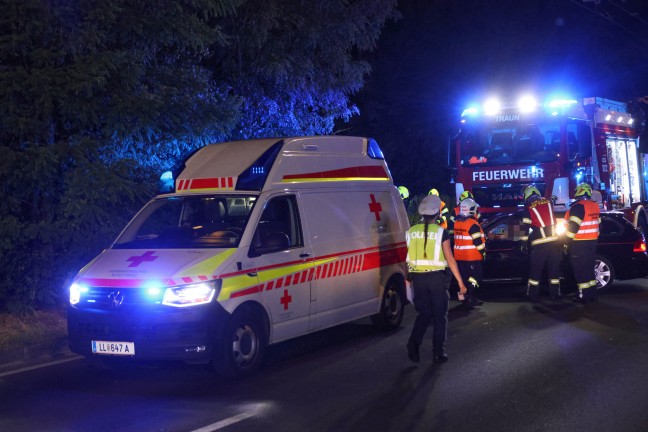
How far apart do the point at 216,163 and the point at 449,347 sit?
126 inches

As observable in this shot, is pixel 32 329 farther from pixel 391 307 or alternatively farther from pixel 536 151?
pixel 536 151

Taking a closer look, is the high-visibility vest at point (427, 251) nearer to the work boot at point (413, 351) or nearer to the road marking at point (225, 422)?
the work boot at point (413, 351)

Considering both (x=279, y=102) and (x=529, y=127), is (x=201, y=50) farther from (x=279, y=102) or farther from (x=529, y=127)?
(x=529, y=127)

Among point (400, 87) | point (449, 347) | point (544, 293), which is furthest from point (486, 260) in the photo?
point (400, 87)

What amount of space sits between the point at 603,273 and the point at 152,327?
8.40 meters

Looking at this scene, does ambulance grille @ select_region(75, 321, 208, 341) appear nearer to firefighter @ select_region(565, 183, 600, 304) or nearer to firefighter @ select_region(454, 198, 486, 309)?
firefighter @ select_region(454, 198, 486, 309)

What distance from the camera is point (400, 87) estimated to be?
2961 centimetres

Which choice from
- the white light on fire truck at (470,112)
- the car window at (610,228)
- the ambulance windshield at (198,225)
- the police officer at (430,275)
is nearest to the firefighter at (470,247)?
the car window at (610,228)

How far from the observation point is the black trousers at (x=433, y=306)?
816 cm

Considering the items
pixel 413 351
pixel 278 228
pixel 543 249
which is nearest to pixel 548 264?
pixel 543 249

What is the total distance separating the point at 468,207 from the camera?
11992 mm

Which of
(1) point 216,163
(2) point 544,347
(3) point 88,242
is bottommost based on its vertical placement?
(2) point 544,347

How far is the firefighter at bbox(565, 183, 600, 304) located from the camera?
11.9 m

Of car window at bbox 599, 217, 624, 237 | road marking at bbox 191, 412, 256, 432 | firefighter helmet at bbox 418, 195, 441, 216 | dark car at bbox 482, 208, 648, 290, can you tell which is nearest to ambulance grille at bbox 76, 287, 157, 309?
road marking at bbox 191, 412, 256, 432
